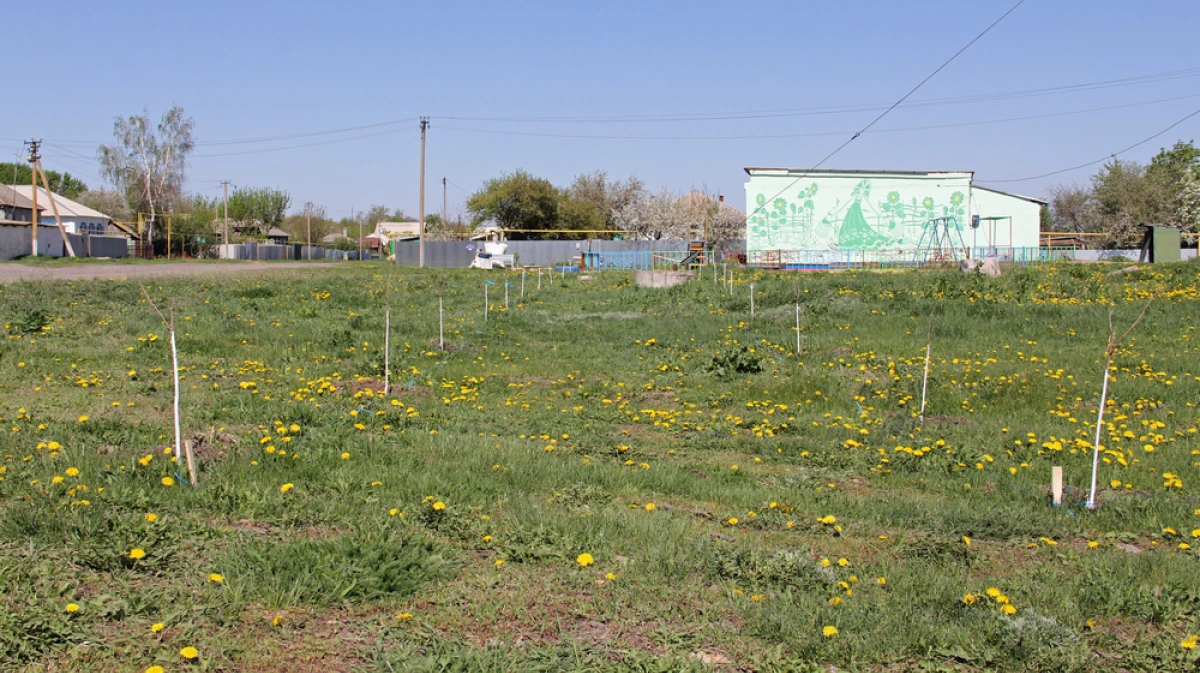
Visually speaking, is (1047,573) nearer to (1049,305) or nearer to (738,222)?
(1049,305)

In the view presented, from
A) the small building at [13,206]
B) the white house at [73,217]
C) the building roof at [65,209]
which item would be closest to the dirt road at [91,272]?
the small building at [13,206]

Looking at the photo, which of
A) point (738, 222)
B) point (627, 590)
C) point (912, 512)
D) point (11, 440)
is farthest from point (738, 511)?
point (738, 222)

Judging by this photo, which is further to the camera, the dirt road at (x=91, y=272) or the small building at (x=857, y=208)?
the small building at (x=857, y=208)

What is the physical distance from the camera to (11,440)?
7582mm

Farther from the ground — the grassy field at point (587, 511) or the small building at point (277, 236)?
the small building at point (277, 236)

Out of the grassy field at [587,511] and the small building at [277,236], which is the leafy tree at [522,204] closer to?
the small building at [277,236]

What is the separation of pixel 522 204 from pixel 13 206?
35.3 m

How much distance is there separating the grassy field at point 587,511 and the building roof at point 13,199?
54.5 meters

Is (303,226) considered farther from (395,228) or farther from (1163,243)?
(1163,243)

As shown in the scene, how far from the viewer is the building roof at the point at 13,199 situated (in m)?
60.2

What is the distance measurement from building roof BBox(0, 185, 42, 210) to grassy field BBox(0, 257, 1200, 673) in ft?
179

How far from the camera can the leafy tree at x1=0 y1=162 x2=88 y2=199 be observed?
97.4 metres

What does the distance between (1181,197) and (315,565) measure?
75186 mm

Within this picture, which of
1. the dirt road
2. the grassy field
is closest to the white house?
the dirt road
